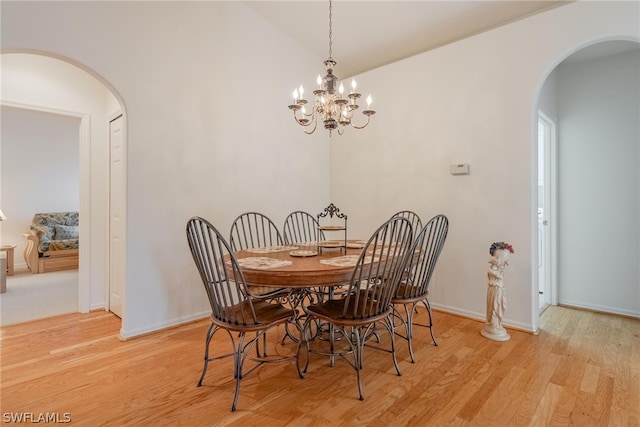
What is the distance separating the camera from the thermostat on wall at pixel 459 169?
127 inches

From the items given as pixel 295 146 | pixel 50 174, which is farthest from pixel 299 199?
pixel 50 174

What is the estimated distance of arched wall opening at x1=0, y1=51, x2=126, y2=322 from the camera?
10.2ft

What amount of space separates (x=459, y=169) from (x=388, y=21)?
184 centimetres

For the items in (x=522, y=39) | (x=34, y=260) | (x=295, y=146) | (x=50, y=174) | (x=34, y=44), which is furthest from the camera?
(x=50, y=174)

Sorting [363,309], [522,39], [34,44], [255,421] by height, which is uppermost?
[522,39]

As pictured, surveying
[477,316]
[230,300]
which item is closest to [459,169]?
[477,316]

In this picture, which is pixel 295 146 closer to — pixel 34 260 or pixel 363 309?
pixel 363 309

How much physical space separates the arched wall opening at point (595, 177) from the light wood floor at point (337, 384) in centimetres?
80

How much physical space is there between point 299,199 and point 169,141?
170cm

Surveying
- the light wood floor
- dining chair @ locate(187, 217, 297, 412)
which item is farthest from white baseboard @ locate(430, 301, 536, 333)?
dining chair @ locate(187, 217, 297, 412)

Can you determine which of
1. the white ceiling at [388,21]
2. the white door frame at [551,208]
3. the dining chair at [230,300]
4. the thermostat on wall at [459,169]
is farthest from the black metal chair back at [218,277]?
the white door frame at [551,208]

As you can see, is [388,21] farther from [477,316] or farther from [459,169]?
[477,316]

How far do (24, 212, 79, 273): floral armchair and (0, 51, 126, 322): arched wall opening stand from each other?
2.76 m

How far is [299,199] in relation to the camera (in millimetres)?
4141
